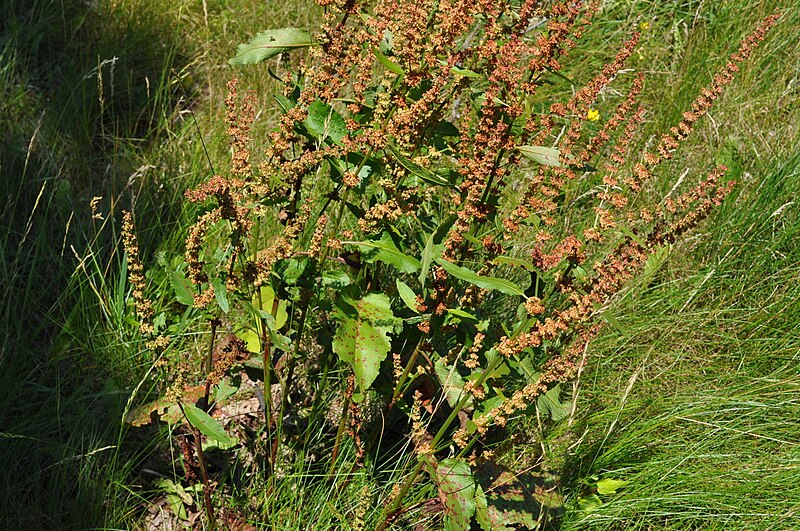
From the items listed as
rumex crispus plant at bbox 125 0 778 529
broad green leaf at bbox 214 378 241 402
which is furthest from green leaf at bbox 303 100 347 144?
broad green leaf at bbox 214 378 241 402

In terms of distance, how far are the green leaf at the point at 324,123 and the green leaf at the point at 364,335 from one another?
1.42 feet

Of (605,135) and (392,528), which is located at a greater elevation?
(605,135)

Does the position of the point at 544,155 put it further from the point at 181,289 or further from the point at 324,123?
the point at 181,289

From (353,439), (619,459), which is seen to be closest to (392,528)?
(353,439)

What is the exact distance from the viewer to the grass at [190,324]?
2.58 m

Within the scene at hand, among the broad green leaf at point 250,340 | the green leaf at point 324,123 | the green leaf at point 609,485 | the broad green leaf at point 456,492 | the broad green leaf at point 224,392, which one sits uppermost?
the green leaf at point 324,123

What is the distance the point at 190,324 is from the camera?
118 inches

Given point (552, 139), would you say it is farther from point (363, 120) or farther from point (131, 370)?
point (131, 370)

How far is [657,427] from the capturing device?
2.87 meters

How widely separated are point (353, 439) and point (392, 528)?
0.30 metres

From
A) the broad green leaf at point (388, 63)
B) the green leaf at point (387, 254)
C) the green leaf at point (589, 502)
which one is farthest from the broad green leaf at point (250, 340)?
the green leaf at point (589, 502)

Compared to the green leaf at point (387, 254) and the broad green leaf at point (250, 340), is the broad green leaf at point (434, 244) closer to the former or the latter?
the green leaf at point (387, 254)

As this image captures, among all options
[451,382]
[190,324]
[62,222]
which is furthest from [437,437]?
[62,222]

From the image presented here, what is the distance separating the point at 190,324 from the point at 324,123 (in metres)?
1.17
